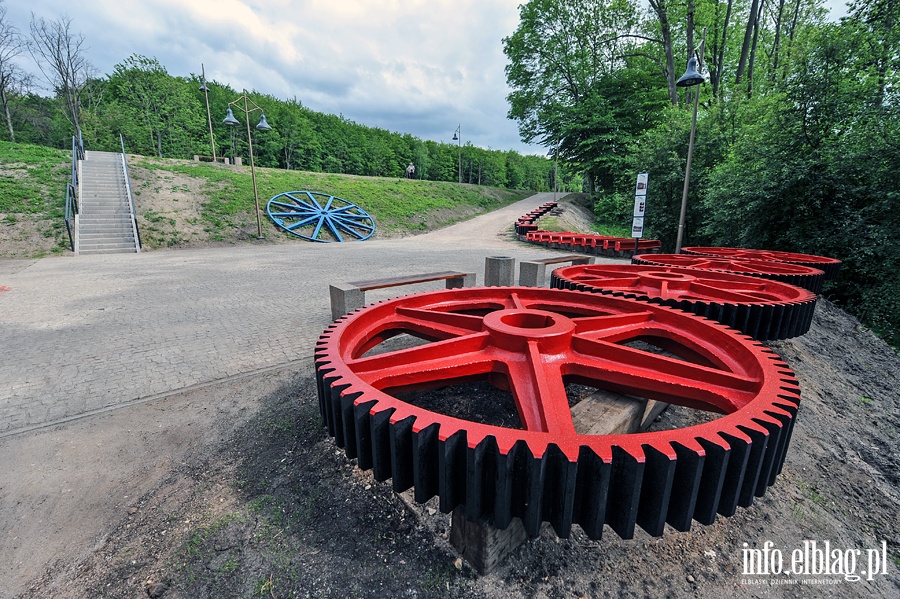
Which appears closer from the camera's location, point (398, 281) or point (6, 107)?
point (398, 281)

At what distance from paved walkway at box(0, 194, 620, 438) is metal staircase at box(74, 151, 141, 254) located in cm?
127

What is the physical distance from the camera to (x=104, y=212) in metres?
14.3

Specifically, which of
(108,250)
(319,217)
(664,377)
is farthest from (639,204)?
(108,250)

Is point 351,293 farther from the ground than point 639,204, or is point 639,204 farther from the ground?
point 639,204

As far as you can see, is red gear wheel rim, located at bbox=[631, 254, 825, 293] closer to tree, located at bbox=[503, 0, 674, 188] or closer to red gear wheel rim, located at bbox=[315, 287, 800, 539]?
red gear wheel rim, located at bbox=[315, 287, 800, 539]

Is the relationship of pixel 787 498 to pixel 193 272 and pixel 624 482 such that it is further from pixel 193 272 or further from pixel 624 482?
pixel 193 272

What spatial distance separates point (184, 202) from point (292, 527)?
18.4 meters

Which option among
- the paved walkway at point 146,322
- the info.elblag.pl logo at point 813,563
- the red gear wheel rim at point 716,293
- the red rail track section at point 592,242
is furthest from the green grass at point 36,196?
the info.elblag.pl logo at point 813,563

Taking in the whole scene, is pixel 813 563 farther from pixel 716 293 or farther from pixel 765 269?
pixel 765 269

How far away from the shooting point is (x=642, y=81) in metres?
24.1

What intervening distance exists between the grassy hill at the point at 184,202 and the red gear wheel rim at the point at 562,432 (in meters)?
14.9

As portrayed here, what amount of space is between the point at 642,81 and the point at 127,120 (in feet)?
130

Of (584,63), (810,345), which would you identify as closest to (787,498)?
(810,345)

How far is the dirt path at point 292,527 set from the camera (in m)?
1.65
